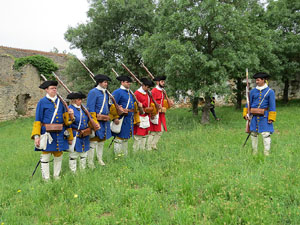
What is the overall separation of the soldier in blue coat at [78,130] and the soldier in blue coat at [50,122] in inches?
5.9

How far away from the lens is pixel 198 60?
11.4m

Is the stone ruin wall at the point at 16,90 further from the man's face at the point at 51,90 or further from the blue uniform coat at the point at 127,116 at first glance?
the man's face at the point at 51,90

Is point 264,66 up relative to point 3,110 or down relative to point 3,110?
up

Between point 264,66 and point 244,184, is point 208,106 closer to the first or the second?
point 264,66

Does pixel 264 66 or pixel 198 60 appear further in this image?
pixel 264 66

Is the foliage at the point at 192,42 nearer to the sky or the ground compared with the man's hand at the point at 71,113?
nearer to the sky

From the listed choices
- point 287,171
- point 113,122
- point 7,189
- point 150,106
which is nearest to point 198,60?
point 150,106

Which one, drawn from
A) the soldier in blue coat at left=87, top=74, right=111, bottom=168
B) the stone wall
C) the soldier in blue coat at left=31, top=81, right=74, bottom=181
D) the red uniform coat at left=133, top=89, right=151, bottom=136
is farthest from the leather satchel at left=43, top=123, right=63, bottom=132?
the stone wall

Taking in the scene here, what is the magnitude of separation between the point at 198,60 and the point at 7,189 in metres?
8.85

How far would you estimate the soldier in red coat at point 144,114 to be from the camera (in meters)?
7.18

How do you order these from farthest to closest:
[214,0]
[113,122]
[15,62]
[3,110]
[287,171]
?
[15,62] < [3,110] < [214,0] < [113,122] < [287,171]

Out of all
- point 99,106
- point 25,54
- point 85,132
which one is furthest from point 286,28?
point 25,54

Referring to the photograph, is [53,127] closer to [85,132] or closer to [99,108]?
[85,132]

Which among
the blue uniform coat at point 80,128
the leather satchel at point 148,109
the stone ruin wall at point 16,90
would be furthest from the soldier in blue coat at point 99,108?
the stone ruin wall at point 16,90
